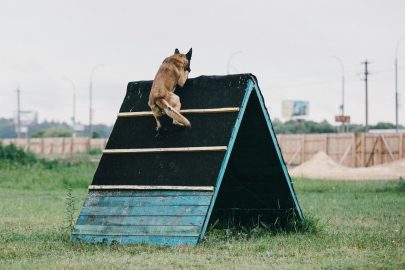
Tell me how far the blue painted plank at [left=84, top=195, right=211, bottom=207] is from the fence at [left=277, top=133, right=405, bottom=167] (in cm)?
4078

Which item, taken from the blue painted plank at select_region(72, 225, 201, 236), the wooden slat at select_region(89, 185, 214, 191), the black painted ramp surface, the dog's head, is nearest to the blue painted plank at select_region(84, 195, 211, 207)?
the wooden slat at select_region(89, 185, 214, 191)

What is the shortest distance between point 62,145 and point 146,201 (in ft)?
226

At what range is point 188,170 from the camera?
921cm

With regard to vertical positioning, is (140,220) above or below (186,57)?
below

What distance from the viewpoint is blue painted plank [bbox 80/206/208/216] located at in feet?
28.7

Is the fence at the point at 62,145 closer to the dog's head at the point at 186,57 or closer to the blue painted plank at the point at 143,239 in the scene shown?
the dog's head at the point at 186,57

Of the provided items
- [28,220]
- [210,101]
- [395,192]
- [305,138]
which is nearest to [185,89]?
[210,101]

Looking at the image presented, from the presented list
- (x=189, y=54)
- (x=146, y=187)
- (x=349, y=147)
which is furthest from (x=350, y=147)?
(x=146, y=187)

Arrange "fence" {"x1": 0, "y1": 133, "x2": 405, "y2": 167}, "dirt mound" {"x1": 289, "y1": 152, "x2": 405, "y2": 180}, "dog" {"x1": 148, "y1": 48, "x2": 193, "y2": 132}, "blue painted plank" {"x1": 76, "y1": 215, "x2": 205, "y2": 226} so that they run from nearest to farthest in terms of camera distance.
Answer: "blue painted plank" {"x1": 76, "y1": 215, "x2": 205, "y2": 226} → "dog" {"x1": 148, "y1": 48, "x2": 193, "y2": 132} → "dirt mound" {"x1": 289, "y1": 152, "x2": 405, "y2": 180} → "fence" {"x1": 0, "y1": 133, "x2": 405, "y2": 167}

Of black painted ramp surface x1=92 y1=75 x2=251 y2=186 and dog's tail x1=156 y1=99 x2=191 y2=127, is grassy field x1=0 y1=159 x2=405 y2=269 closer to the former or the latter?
black painted ramp surface x1=92 y1=75 x2=251 y2=186

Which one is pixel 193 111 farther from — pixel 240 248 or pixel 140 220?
pixel 240 248

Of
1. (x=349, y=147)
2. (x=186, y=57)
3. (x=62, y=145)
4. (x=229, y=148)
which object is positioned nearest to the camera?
(x=229, y=148)

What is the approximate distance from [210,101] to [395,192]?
38.8 ft

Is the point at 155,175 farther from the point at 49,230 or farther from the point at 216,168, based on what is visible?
the point at 49,230
